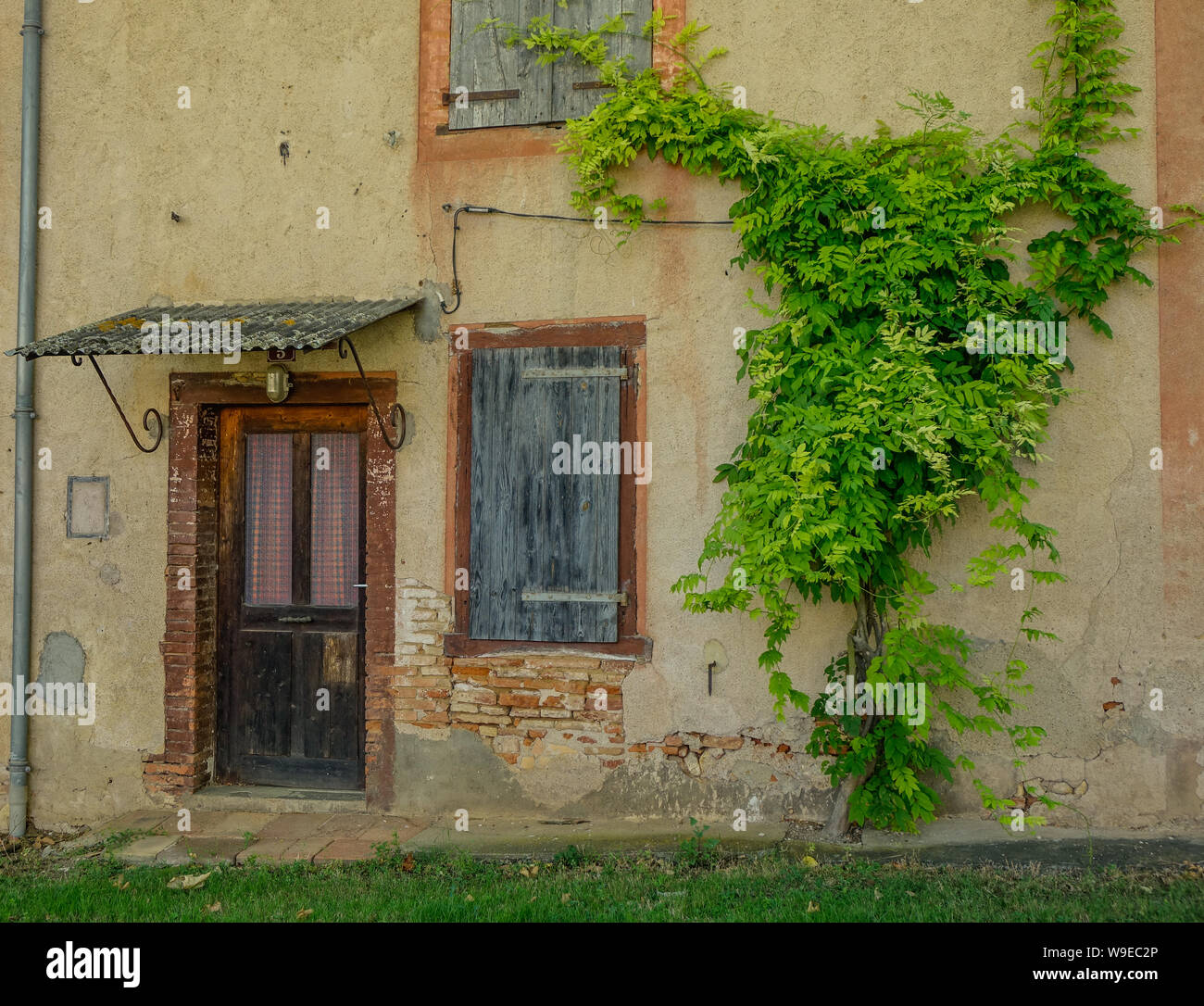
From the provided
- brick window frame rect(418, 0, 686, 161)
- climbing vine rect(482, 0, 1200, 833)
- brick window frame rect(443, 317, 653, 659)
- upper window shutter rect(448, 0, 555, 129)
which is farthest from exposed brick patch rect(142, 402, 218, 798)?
climbing vine rect(482, 0, 1200, 833)

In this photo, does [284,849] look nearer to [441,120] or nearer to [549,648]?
[549,648]

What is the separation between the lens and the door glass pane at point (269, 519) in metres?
5.85

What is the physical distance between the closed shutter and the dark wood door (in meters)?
1.90

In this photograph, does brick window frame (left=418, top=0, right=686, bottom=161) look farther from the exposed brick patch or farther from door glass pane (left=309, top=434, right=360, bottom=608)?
the exposed brick patch

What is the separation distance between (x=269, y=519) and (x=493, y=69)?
9.49ft

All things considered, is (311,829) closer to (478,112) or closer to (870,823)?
(870,823)

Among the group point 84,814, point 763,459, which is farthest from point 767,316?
point 84,814

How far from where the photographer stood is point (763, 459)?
4.73 meters

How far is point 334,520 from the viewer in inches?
228

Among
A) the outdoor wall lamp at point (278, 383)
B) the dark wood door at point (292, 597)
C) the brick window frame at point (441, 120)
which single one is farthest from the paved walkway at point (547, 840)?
the brick window frame at point (441, 120)

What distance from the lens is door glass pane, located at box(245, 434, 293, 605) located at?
5852 millimetres

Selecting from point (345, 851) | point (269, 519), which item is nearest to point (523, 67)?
point (269, 519)

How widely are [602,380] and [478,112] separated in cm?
170

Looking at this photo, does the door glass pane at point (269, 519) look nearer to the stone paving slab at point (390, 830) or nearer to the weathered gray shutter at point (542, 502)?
the weathered gray shutter at point (542, 502)
